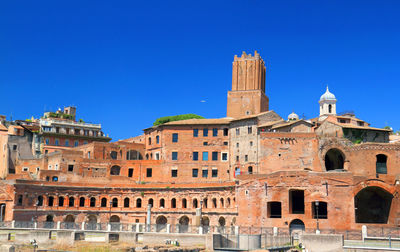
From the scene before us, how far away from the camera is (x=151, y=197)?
217 feet

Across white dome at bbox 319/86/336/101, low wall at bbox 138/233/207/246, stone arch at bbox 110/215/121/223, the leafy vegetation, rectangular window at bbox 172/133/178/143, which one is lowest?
low wall at bbox 138/233/207/246

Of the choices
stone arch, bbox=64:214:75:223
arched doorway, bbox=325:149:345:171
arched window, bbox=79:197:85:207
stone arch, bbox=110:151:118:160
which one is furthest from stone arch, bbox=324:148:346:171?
stone arch, bbox=64:214:75:223

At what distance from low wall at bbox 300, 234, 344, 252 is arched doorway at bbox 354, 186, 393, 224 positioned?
21749 millimetres

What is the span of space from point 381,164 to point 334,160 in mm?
6848

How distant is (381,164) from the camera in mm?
54312

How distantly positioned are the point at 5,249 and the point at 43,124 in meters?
58.5

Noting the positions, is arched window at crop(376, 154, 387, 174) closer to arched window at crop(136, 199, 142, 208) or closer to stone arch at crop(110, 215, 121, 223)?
arched window at crop(136, 199, 142, 208)

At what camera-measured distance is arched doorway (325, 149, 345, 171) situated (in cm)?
5897

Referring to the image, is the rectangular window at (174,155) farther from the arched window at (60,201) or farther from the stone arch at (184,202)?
the arched window at (60,201)

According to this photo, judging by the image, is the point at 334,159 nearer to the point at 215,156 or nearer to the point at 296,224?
the point at 296,224

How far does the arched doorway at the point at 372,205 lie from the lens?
51.6 meters

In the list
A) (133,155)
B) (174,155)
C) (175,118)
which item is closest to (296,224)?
(174,155)

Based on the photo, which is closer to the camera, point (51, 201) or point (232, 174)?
point (51, 201)

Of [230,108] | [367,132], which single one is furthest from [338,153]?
[230,108]
